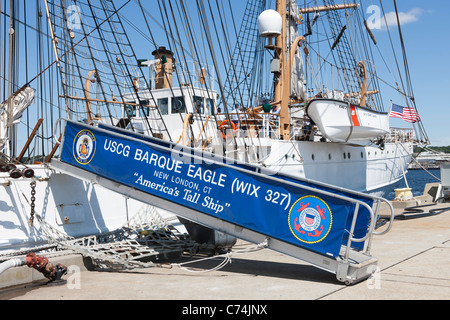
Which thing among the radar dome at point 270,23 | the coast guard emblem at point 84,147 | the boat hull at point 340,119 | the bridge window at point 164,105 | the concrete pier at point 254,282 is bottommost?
the concrete pier at point 254,282

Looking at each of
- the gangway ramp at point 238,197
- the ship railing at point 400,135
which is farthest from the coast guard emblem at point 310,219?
the ship railing at point 400,135

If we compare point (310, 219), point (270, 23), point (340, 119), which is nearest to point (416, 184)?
point (340, 119)

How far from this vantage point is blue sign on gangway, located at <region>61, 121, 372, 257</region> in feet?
21.6

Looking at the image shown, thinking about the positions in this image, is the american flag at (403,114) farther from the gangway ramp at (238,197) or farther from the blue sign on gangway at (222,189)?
the blue sign on gangway at (222,189)

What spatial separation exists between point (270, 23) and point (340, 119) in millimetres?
4881

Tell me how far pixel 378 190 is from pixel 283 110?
12627 millimetres

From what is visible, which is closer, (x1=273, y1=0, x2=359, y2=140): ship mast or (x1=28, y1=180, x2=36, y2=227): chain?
(x1=28, y1=180, x2=36, y2=227): chain

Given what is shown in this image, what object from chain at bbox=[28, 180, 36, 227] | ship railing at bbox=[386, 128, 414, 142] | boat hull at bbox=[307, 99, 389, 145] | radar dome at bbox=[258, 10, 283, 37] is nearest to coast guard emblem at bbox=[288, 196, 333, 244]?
chain at bbox=[28, 180, 36, 227]

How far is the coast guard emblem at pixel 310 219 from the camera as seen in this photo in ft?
21.5

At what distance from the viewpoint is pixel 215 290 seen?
19.7 feet

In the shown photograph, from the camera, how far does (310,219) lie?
671 centimetres

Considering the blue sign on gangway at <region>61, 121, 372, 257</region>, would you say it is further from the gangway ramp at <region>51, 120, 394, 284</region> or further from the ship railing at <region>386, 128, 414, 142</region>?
the ship railing at <region>386, 128, 414, 142</region>
